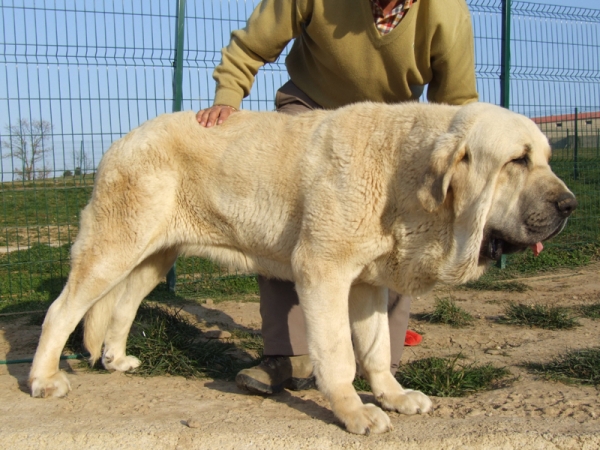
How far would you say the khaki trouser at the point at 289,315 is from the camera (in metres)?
3.68

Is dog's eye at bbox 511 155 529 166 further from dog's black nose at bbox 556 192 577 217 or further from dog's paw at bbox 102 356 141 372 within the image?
dog's paw at bbox 102 356 141 372

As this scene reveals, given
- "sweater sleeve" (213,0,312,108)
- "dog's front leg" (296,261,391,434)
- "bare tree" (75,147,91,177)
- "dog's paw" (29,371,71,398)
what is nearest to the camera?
"dog's front leg" (296,261,391,434)

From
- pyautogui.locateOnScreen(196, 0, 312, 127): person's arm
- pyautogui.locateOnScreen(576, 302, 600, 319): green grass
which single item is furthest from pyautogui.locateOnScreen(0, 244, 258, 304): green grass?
pyautogui.locateOnScreen(576, 302, 600, 319): green grass

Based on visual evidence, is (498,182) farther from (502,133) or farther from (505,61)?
(505,61)

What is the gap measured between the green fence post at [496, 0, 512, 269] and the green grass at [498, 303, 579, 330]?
7.66 ft

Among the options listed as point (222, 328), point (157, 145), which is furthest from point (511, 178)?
point (222, 328)

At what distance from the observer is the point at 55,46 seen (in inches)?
224

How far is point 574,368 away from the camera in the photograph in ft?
11.6

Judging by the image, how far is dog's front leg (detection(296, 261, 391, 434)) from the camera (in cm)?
289

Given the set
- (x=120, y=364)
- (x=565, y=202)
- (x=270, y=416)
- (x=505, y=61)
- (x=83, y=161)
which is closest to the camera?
(x=565, y=202)

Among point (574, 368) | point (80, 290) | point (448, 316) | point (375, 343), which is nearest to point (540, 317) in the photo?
point (448, 316)

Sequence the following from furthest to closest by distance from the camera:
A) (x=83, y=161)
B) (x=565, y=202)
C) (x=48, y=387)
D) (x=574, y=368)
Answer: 1. (x=83, y=161)
2. (x=574, y=368)
3. (x=48, y=387)
4. (x=565, y=202)

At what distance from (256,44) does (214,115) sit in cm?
53

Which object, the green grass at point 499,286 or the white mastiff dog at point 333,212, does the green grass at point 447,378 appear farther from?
the green grass at point 499,286
